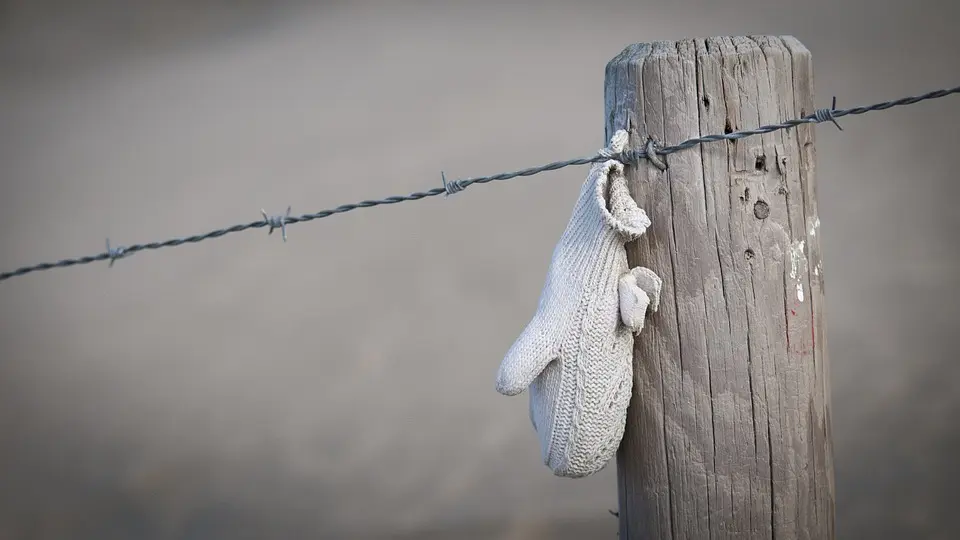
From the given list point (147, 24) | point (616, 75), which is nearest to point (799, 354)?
point (616, 75)

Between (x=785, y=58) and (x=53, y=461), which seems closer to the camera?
(x=785, y=58)

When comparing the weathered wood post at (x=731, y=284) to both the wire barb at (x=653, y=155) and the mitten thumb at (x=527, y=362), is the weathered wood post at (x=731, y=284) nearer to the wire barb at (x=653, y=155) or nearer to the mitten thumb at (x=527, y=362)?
the wire barb at (x=653, y=155)

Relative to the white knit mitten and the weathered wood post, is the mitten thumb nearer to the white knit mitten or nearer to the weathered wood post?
the white knit mitten

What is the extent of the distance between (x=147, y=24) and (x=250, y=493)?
1.88m

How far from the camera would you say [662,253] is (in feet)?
4.09

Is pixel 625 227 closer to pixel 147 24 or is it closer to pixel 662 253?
pixel 662 253

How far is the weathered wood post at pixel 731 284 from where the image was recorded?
1212 millimetres

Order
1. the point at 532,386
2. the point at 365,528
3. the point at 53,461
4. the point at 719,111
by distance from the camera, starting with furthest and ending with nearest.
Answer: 1. the point at 53,461
2. the point at 365,528
3. the point at 532,386
4. the point at 719,111

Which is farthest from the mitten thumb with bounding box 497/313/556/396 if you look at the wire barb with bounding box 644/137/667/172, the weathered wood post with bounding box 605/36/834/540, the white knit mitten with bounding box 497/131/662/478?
the wire barb with bounding box 644/137/667/172

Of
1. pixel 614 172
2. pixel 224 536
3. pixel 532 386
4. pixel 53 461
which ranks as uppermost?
pixel 614 172

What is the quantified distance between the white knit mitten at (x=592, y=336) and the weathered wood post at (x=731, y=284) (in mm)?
32

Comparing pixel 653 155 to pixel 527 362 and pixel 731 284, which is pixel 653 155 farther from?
pixel 527 362

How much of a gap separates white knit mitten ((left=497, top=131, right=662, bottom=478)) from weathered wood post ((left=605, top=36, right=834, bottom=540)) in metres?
0.03

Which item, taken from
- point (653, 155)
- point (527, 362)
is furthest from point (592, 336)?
point (653, 155)
